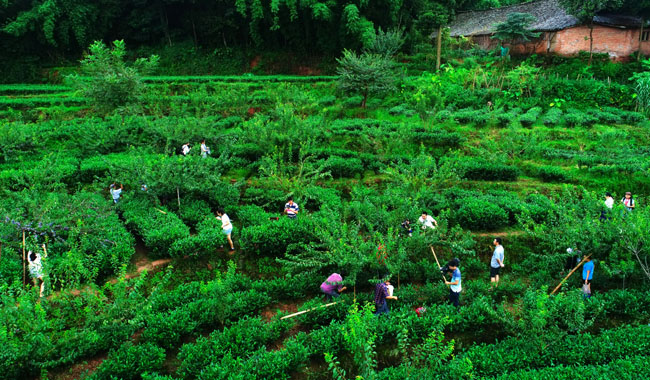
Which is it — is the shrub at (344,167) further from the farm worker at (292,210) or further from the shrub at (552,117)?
the shrub at (552,117)

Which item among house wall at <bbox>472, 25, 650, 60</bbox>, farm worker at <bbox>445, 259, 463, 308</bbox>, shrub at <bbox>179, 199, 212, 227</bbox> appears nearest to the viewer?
farm worker at <bbox>445, 259, 463, 308</bbox>

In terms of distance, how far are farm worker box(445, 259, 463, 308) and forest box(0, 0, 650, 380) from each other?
4 cm

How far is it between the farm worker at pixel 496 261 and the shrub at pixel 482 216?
2400 millimetres

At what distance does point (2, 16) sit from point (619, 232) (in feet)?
129

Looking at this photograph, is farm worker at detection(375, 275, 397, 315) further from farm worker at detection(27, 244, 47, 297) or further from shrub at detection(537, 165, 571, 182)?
shrub at detection(537, 165, 571, 182)

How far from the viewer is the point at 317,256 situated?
27.6 ft

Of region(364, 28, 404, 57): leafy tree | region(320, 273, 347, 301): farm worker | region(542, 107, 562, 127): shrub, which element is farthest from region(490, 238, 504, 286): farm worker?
region(364, 28, 404, 57): leafy tree

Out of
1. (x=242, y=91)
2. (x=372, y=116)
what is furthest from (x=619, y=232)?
(x=242, y=91)

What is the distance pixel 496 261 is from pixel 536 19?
Result: 86.2 ft

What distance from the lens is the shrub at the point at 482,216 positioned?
1080 centimetres

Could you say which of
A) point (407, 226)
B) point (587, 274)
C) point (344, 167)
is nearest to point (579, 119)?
point (344, 167)

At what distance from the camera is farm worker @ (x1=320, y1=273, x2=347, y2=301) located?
7.92 metres

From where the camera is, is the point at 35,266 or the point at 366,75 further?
the point at 366,75

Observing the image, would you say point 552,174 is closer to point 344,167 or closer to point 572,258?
point 572,258
